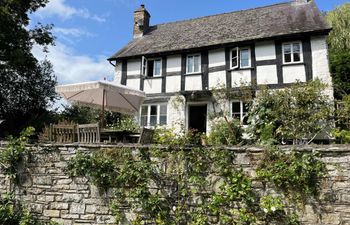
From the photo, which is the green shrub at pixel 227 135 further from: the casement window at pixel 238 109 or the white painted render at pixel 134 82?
the white painted render at pixel 134 82

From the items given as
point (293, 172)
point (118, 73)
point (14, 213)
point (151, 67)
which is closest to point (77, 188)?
point (14, 213)

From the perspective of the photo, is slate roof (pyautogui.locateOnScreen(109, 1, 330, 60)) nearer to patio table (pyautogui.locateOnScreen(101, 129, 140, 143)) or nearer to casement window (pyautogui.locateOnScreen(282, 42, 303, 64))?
casement window (pyautogui.locateOnScreen(282, 42, 303, 64))

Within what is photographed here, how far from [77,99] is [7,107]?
1060 centimetres

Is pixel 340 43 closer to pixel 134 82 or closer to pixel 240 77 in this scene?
pixel 240 77

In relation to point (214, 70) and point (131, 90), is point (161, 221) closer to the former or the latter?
point (131, 90)

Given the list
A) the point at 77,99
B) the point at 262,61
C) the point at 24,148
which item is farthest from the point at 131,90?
Result: the point at 262,61

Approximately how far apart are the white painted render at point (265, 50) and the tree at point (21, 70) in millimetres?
10947

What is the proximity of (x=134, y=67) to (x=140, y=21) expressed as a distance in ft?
12.5

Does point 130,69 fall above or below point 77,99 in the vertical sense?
above

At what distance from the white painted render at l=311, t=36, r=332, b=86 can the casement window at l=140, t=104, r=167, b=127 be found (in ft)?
22.4

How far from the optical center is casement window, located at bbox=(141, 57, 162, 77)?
15.1 m

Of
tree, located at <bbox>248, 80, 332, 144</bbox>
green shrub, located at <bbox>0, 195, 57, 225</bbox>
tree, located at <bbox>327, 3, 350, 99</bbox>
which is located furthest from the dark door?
green shrub, located at <bbox>0, 195, 57, 225</bbox>

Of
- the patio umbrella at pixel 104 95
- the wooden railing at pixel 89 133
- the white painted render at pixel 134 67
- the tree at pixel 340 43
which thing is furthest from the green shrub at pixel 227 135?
the tree at pixel 340 43

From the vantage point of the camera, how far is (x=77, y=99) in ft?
28.8
